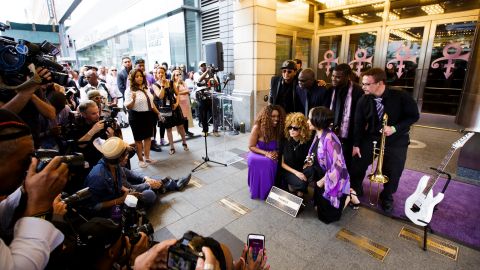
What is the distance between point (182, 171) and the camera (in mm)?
3928

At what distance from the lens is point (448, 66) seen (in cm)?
545

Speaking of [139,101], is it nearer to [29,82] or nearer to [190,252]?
[29,82]

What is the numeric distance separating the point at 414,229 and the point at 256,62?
173 inches

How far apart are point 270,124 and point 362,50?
523cm

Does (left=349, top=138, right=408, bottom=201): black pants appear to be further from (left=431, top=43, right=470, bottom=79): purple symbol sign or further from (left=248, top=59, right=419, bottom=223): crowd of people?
(left=431, top=43, right=470, bottom=79): purple symbol sign

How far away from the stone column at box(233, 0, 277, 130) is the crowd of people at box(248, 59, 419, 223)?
245 centimetres

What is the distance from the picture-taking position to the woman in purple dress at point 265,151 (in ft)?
9.71

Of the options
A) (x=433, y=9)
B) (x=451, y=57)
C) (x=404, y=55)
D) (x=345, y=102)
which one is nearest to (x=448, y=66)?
(x=451, y=57)

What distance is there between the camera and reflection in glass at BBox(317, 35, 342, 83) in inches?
284

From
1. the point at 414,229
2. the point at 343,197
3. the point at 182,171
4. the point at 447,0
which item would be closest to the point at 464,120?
the point at 447,0

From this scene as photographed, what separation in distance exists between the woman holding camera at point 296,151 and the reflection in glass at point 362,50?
494 centimetres

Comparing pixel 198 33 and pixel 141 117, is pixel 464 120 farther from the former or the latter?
pixel 198 33

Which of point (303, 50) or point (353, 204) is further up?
point (303, 50)

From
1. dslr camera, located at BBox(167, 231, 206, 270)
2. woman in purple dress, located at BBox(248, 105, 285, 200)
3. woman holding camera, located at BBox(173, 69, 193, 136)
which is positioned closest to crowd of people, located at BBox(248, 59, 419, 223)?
woman in purple dress, located at BBox(248, 105, 285, 200)
